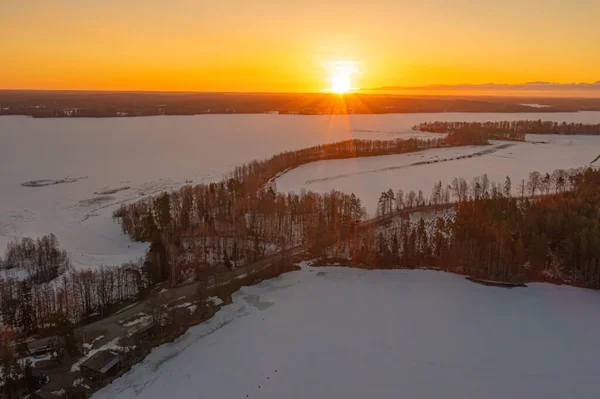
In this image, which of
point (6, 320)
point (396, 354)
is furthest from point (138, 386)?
point (396, 354)

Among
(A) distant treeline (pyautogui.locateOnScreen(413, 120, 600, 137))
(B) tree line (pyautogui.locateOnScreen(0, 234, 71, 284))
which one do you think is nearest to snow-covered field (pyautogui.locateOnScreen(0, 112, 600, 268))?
(B) tree line (pyautogui.locateOnScreen(0, 234, 71, 284))

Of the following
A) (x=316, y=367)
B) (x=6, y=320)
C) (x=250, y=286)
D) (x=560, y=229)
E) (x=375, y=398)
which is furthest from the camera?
(x=560, y=229)

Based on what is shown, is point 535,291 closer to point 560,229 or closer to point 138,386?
point 560,229

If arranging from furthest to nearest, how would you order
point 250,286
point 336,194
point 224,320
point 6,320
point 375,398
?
point 336,194
point 250,286
point 224,320
point 6,320
point 375,398

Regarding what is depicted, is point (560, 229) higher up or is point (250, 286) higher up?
point (560, 229)

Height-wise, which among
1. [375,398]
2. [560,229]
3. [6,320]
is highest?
[560,229]

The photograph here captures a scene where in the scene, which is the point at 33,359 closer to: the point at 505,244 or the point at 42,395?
the point at 42,395

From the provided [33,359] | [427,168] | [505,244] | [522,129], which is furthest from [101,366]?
[522,129]
